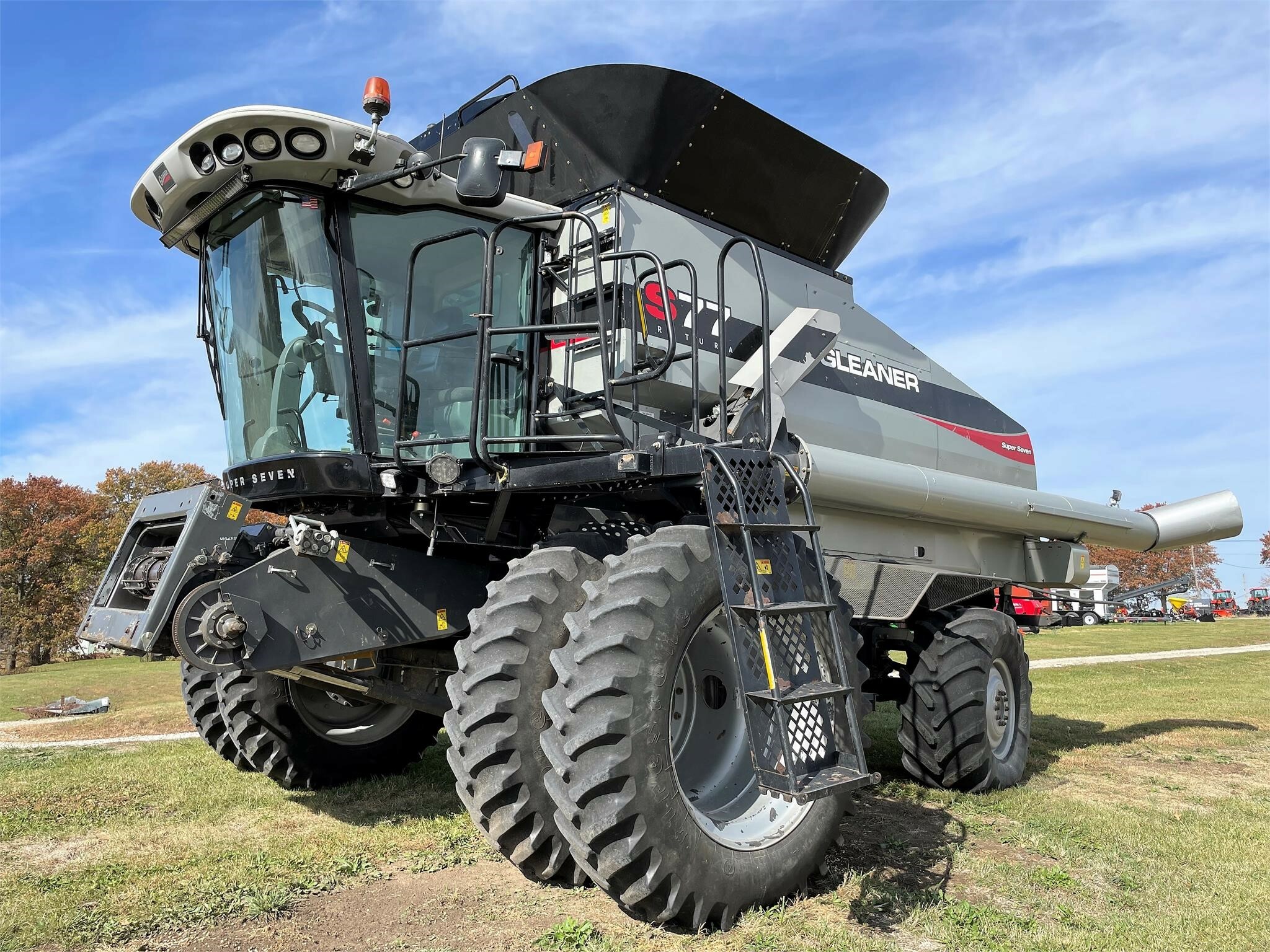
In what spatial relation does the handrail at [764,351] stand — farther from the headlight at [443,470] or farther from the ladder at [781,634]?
the headlight at [443,470]

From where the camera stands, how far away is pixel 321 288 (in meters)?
4.77

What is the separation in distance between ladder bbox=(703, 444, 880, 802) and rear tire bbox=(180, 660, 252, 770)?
13.4ft

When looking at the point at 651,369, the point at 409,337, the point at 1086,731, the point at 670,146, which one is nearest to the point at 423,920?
the point at 651,369

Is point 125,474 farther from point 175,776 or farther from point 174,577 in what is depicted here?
point 174,577

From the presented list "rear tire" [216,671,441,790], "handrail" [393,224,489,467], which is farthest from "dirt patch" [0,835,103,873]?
"handrail" [393,224,489,467]

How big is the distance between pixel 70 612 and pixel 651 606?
112 ft

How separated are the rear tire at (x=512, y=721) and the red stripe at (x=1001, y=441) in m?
4.57

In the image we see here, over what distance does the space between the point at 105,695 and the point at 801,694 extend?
17190 millimetres

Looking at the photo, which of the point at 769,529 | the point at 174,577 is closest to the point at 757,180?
the point at 769,529

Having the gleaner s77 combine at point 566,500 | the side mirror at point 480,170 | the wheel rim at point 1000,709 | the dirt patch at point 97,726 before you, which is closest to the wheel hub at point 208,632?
the gleaner s77 combine at point 566,500

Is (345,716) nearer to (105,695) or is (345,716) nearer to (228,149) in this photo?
(228,149)

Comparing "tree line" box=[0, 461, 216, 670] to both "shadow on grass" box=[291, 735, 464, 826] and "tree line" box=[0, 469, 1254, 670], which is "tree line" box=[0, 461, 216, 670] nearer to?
"tree line" box=[0, 469, 1254, 670]

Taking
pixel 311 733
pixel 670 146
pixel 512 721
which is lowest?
pixel 311 733

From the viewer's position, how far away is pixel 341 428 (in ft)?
15.4
